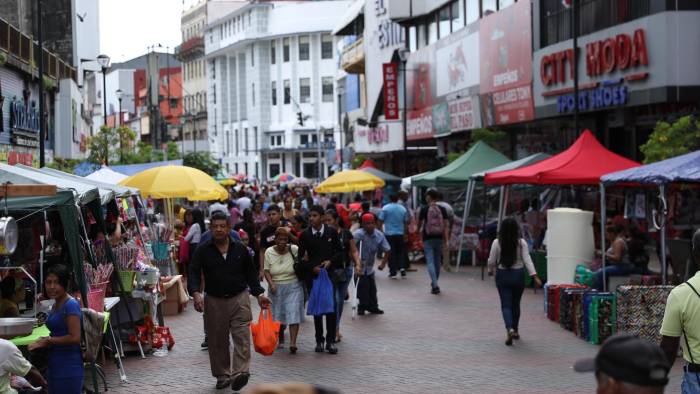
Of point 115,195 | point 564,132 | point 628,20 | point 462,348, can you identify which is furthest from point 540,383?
point 564,132

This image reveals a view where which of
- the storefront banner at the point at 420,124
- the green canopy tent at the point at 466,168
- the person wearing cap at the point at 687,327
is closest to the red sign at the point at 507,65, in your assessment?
the green canopy tent at the point at 466,168

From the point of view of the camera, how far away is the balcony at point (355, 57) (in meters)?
57.9

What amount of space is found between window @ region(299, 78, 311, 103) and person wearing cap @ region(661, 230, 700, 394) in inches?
4078

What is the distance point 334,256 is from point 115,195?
3.07 meters

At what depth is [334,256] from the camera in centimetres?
1432

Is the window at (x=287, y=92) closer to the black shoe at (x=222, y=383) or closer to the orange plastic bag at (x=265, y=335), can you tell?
the orange plastic bag at (x=265, y=335)

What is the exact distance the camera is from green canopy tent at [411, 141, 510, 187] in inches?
1088

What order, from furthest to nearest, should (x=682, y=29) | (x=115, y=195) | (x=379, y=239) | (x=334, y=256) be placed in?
1. (x=682, y=29)
2. (x=379, y=239)
3. (x=115, y=195)
4. (x=334, y=256)

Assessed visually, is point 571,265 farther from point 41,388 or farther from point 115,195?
point 41,388

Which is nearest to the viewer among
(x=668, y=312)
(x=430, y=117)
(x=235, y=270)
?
(x=668, y=312)

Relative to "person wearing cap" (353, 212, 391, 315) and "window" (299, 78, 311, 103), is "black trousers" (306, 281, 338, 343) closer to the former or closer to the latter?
"person wearing cap" (353, 212, 391, 315)

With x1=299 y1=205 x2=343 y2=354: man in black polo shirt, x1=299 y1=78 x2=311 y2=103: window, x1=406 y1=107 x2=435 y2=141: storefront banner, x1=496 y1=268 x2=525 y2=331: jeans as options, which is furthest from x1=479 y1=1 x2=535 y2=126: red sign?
x1=299 y1=78 x2=311 y2=103: window

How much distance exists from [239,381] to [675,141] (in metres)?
11.3

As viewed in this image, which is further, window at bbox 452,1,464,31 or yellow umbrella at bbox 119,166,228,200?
window at bbox 452,1,464,31
